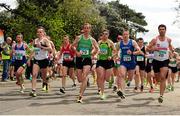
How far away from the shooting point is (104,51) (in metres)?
16.3

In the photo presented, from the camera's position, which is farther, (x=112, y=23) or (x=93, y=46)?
(x=112, y=23)

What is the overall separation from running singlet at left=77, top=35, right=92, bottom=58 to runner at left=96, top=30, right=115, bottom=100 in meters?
0.99

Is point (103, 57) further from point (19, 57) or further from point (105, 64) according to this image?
point (19, 57)

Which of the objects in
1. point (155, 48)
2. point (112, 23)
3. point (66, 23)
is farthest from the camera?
point (112, 23)

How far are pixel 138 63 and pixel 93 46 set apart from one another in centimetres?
486

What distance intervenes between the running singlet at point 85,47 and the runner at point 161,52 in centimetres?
173

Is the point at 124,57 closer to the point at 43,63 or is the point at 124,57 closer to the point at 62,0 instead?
the point at 43,63

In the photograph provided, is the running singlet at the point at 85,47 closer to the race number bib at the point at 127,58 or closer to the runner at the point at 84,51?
the runner at the point at 84,51

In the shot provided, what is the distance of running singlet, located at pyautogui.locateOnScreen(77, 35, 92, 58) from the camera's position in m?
14.8

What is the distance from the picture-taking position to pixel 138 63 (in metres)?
19.6

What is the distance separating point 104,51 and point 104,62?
0.47 meters

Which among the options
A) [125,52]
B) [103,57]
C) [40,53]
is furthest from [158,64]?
[40,53]

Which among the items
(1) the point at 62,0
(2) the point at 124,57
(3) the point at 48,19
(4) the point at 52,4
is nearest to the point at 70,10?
(1) the point at 62,0

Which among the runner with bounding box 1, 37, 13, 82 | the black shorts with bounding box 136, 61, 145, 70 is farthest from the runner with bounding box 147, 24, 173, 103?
the runner with bounding box 1, 37, 13, 82
